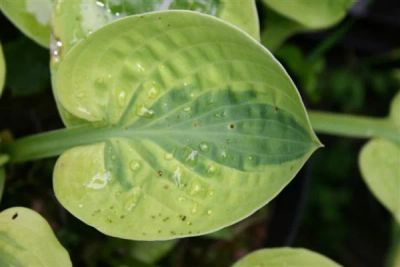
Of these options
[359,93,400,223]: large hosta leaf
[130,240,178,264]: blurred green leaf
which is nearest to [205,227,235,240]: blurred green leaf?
[130,240,178,264]: blurred green leaf

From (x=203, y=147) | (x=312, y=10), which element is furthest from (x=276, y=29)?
(x=203, y=147)

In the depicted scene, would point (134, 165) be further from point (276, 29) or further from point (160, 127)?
point (276, 29)

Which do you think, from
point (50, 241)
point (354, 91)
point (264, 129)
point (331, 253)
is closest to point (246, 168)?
point (264, 129)

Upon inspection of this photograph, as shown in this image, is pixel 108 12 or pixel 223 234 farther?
pixel 223 234

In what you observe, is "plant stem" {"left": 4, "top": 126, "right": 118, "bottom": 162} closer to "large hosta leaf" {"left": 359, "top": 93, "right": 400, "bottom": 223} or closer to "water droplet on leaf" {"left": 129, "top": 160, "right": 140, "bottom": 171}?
"water droplet on leaf" {"left": 129, "top": 160, "right": 140, "bottom": 171}

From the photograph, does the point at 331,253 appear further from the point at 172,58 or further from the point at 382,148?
the point at 172,58

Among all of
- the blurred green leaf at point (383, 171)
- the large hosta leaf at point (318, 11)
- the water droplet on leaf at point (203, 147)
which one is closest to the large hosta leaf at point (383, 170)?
the blurred green leaf at point (383, 171)

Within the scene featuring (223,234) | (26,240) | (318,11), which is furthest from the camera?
(223,234)
